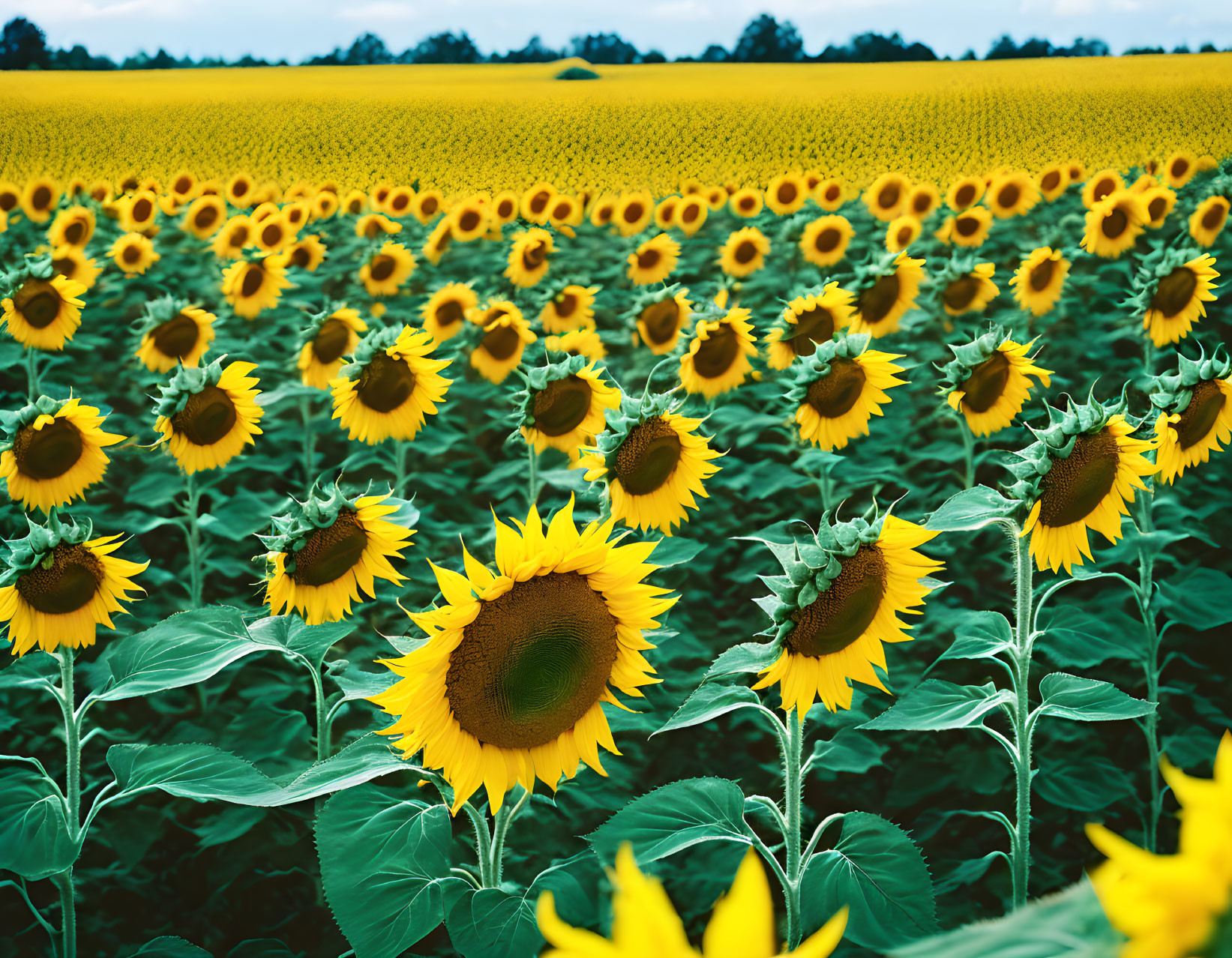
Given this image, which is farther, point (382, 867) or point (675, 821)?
point (675, 821)

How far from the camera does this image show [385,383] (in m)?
3.35

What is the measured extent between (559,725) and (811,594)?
49 centimetres

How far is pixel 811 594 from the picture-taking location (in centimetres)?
157

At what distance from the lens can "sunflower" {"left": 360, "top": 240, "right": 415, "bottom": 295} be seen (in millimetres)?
6344

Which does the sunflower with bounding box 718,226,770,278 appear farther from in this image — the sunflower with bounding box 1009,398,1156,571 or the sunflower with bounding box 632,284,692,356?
the sunflower with bounding box 1009,398,1156,571

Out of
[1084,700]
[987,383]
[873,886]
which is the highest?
[987,383]

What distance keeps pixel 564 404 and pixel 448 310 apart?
2269mm

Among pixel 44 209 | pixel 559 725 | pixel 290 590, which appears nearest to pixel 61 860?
pixel 290 590

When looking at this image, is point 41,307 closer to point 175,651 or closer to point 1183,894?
point 175,651

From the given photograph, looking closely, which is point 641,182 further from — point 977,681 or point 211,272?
point 977,681

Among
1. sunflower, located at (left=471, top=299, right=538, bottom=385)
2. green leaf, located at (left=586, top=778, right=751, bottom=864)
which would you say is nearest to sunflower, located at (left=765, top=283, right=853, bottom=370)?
sunflower, located at (left=471, top=299, right=538, bottom=385)

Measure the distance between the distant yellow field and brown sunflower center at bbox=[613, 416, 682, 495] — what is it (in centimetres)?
1199

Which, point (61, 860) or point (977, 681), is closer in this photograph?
point (61, 860)

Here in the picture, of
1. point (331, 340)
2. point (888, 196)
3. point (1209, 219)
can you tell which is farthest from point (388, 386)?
point (888, 196)
